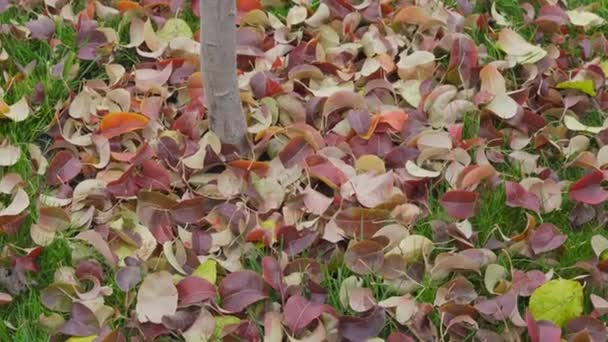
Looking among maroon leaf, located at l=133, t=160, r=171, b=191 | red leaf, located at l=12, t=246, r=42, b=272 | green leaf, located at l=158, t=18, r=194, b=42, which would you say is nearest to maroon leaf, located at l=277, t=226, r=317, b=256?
maroon leaf, located at l=133, t=160, r=171, b=191

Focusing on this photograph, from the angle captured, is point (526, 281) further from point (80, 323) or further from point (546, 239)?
point (80, 323)

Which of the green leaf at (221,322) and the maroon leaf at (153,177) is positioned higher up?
the maroon leaf at (153,177)

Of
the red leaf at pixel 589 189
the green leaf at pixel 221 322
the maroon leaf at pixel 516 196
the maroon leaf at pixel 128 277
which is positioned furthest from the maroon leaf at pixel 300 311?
the red leaf at pixel 589 189

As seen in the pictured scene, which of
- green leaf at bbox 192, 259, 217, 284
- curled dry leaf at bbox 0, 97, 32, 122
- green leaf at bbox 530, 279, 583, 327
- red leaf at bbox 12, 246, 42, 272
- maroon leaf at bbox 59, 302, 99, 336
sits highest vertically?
curled dry leaf at bbox 0, 97, 32, 122

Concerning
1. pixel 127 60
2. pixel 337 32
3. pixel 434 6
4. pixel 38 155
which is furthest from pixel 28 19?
pixel 434 6

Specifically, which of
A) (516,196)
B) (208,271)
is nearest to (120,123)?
(208,271)

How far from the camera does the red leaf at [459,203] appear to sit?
2.20m

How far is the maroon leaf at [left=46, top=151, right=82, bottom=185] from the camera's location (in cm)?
233

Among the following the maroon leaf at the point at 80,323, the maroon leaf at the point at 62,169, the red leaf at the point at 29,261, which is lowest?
the maroon leaf at the point at 80,323

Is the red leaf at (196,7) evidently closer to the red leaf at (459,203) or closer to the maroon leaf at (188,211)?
the maroon leaf at (188,211)

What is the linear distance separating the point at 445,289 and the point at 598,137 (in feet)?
2.44

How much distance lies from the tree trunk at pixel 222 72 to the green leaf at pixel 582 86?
3.04ft

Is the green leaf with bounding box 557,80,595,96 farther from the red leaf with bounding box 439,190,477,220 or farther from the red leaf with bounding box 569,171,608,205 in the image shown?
the red leaf with bounding box 439,190,477,220

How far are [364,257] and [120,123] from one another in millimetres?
771
